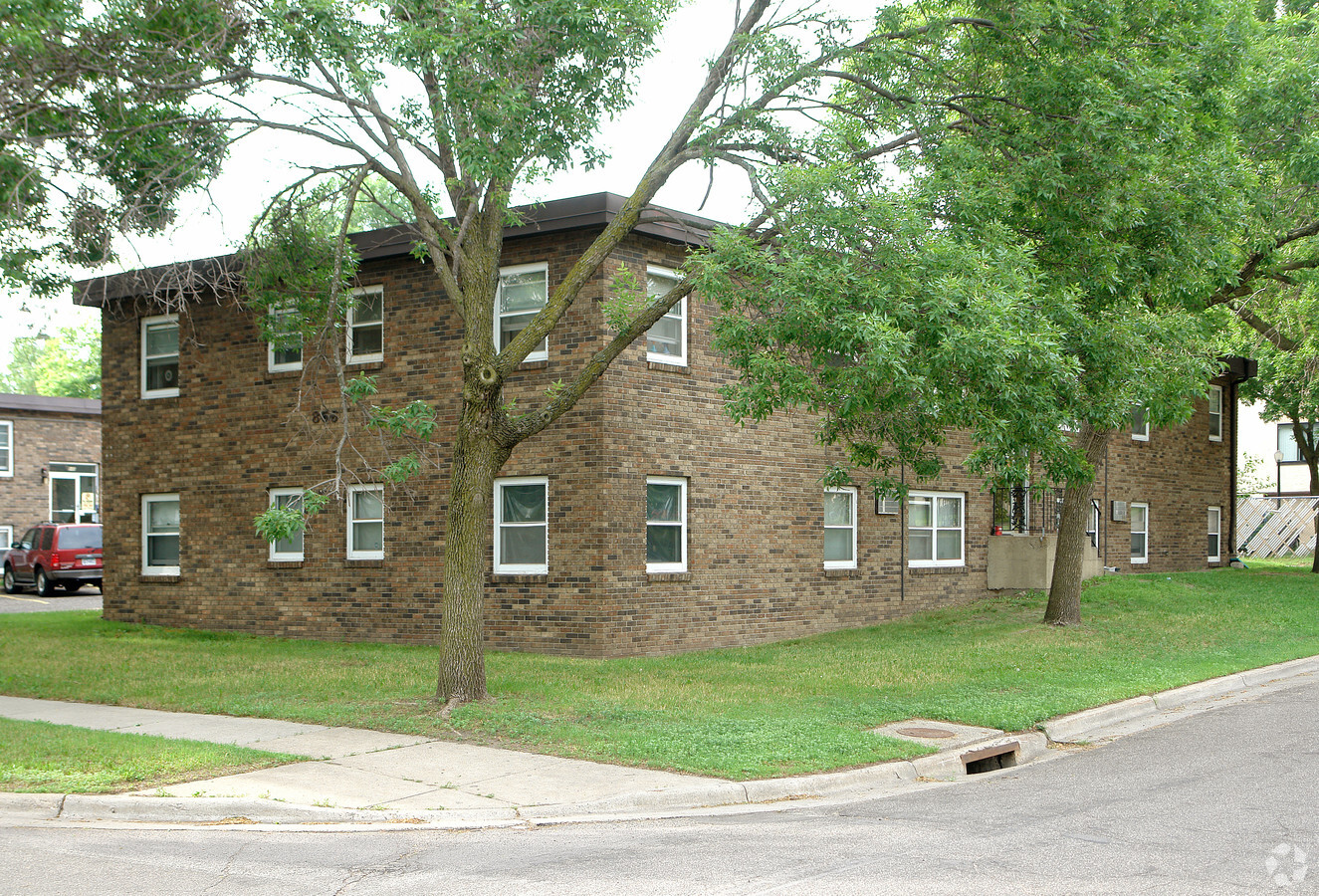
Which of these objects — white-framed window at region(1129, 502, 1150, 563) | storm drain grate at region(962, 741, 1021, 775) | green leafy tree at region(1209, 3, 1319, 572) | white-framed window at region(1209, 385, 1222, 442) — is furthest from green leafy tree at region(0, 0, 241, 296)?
white-framed window at region(1209, 385, 1222, 442)

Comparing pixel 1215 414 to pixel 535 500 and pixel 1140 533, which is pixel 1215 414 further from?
pixel 535 500

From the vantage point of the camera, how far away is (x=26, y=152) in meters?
11.9

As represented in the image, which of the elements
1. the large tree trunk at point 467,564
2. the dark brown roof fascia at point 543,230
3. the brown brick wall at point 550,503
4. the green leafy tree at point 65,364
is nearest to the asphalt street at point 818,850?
the large tree trunk at point 467,564

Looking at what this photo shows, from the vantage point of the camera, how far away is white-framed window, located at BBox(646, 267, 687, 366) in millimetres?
17281

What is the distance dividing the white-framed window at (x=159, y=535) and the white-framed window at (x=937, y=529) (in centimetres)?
1336

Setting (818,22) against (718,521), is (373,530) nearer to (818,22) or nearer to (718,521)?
(718,521)

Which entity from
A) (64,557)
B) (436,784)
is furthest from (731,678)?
(64,557)

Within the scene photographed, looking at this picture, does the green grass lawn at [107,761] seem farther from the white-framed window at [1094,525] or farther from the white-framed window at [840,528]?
the white-framed window at [1094,525]

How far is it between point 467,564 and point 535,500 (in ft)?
18.2

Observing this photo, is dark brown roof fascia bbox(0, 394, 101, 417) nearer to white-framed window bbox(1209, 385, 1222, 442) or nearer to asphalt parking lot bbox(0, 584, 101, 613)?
asphalt parking lot bbox(0, 584, 101, 613)

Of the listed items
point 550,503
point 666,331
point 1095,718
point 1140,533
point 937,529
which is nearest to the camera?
point 1095,718

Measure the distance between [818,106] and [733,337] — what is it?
9.35 ft

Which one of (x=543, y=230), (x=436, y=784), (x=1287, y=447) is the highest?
(x=543, y=230)

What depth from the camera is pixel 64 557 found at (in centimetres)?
3081
